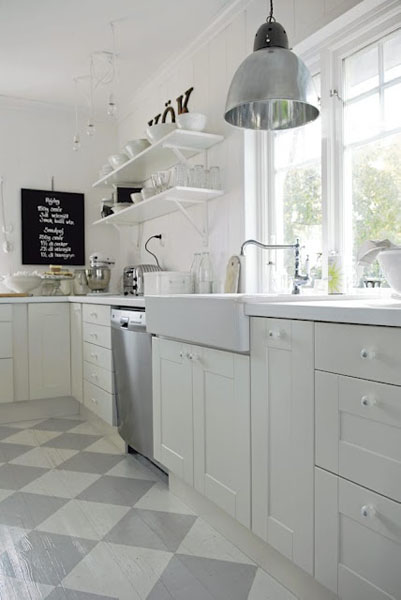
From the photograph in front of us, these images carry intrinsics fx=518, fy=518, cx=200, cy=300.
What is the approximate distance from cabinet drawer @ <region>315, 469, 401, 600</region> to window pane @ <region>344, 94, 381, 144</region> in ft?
4.69

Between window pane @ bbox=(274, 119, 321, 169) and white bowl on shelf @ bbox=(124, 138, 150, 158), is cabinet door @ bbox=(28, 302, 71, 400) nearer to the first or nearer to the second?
white bowl on shelf @ bbox=(124, 138, 150, 158)

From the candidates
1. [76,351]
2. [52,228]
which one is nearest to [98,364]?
[76,351]

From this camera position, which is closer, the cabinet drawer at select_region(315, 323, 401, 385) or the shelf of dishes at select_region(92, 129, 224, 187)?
the cabinet drawer at select_region(315, 323, 401, 385)

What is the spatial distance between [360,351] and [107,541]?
1252 mm

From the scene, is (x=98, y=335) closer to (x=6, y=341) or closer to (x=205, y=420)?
(x=6, y=341)

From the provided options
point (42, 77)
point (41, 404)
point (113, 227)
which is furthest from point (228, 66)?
point (41, 404)

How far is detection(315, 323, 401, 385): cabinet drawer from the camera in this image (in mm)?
1117

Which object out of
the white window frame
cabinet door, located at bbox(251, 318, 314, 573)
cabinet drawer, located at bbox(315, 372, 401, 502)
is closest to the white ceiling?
the white window frame

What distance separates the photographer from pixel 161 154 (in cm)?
324

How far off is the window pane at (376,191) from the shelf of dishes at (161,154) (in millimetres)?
957

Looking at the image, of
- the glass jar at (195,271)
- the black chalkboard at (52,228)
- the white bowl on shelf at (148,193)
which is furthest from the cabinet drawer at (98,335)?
the black chalkboard at (52,228)

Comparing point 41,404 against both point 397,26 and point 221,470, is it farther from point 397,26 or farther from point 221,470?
point 397,26

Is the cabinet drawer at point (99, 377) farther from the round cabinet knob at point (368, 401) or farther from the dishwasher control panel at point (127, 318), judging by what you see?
the round cabinet knob at point (368, 401)

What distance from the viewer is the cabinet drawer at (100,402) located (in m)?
2.99
